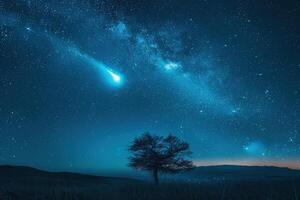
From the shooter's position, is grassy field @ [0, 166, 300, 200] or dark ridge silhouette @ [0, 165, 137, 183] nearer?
grassy field @ [0, 166, 300, 200]

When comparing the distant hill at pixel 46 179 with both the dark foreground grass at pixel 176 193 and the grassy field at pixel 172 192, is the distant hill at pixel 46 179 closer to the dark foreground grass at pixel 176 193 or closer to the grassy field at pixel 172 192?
the grassy field at pixel 172 192

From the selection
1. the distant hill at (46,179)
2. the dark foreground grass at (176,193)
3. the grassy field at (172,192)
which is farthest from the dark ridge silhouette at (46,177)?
the dark foreground grass at (176,193)

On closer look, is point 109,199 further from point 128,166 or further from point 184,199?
point 128,166

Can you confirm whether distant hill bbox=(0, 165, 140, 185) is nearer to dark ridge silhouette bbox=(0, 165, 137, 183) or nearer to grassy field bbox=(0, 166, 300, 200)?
dark ridge silhouette bbox=(0, 165, 137, 183)

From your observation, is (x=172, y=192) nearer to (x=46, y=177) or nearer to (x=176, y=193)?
(x=176, y=193)

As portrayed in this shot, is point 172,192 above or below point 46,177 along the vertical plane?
below

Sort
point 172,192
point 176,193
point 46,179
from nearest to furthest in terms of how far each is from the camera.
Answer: point 176,193 < point 172,192 < point 46,179

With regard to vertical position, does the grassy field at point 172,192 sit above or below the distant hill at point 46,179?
below

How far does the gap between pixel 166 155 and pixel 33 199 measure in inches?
988

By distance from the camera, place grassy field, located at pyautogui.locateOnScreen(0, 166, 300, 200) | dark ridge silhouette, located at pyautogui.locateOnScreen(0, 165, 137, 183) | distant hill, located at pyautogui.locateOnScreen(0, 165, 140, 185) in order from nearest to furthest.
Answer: grassy field, located at pyautogui.locateOnScreen(0, 166, 300, 200) → distant hill, located at pyautogui.locateOnScreen(0, 165, 140, 185) → dark ridge silhouette, located at pyautogui.locateOnScreen(0, 165, 137, 183)

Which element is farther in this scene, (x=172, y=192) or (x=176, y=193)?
(x=172, y=192)

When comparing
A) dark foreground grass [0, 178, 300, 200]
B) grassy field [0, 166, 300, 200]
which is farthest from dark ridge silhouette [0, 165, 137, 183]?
dark foreground grass [0, 178, 300, 200]

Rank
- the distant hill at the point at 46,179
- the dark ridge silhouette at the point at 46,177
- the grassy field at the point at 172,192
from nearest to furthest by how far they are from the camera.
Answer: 1. the grassy field at the point at 172,192
2. the distant hill at the point at 46,179
3. the dark ridge silhouette at the point at 46,177

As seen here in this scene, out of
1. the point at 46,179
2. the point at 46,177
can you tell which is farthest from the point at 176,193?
the point at 46,177
